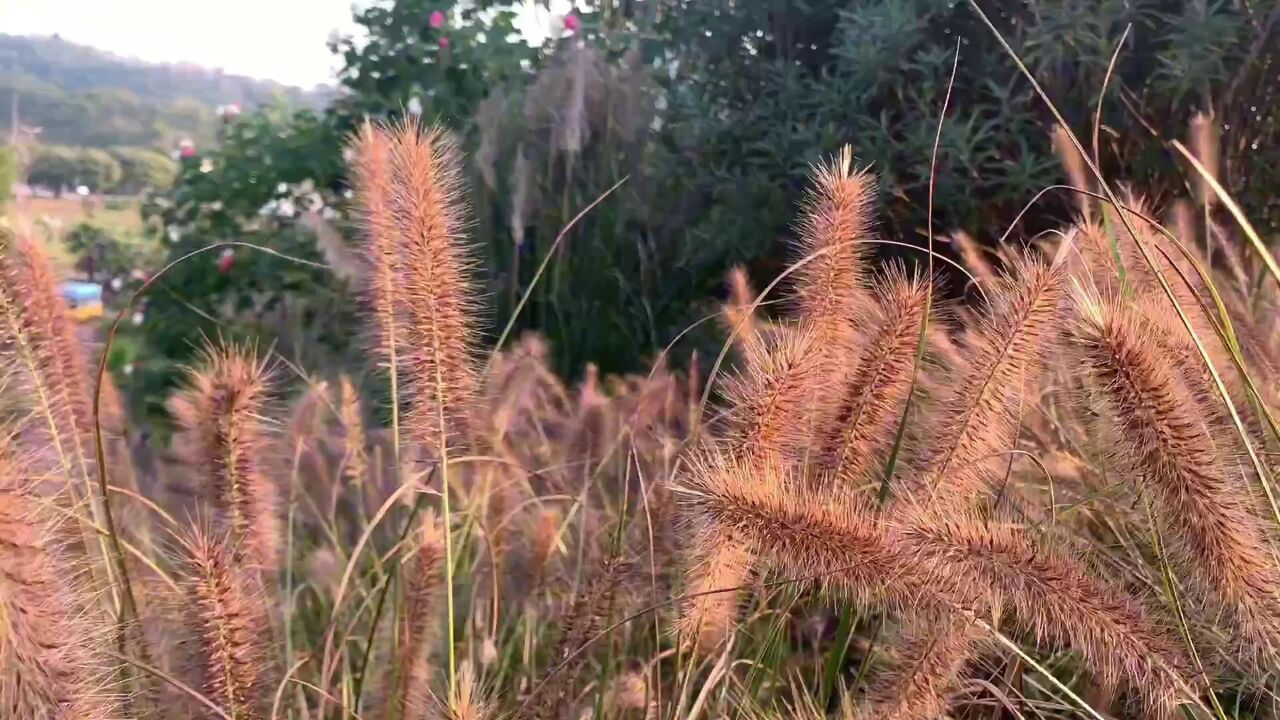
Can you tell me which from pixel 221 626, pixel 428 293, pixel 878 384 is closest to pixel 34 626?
pixel 221 626

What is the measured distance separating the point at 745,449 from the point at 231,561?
44 cm

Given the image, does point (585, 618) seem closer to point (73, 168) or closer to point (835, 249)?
point (835, 249)

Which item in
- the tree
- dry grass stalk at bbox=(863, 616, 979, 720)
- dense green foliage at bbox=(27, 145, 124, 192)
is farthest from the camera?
the tree

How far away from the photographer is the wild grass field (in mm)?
651

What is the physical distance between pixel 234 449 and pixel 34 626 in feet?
0.94

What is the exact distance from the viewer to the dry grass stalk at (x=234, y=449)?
0.78 meters

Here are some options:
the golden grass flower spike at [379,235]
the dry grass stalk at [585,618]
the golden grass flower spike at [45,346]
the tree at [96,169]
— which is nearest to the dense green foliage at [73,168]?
the tree at [96,169]

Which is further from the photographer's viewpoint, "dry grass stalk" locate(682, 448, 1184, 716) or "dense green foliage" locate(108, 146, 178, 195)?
"dense green foliage" locate(108, 146, 178, 195)

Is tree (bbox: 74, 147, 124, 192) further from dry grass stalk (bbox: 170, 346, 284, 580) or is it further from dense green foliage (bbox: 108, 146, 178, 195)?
dry grass stalk (bbox: 170, 346, 284, 580)

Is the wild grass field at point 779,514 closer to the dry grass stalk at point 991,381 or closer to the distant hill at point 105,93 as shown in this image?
the dry grass stalk at point 991,381

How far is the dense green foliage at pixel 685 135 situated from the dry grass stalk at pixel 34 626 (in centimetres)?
161

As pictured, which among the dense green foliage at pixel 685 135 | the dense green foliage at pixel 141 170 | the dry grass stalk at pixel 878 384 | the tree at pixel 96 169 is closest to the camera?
the dry grass stalk at pixel 878 384

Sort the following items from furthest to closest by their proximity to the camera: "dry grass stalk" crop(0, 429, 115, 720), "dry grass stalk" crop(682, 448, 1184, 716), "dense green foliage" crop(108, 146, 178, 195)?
"dense green foliage" crop(108, 146, 178, 195), "dry grass stalk" crop(682, 448, 1184, 716), "dry grass stalk" crop(0, 429, 115, 720)

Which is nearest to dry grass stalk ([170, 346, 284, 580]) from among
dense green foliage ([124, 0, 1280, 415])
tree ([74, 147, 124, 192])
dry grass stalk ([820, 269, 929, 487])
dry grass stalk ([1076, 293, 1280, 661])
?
dry grass stalk ([820, 269, 929, 487])
